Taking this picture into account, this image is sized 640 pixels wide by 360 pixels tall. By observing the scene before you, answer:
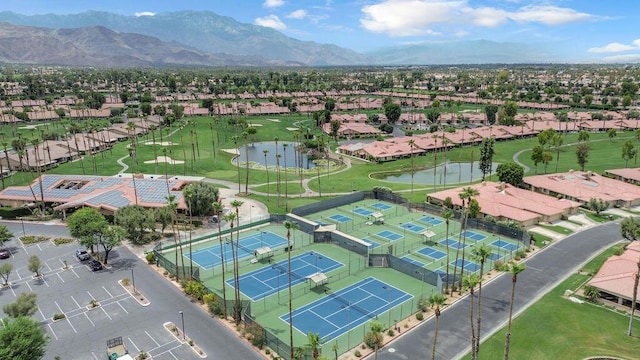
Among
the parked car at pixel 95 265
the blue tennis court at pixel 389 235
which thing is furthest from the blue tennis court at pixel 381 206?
the parked car at pixel 95 265

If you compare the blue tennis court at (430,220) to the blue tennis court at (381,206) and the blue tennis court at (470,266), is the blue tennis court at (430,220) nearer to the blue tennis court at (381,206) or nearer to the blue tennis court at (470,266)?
the blue tennis court at (381,206)

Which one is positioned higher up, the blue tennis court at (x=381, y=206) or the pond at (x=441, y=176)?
the blue tennis court at (x=381, y=206)

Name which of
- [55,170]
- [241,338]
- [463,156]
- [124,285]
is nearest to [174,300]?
Result: [124,285]

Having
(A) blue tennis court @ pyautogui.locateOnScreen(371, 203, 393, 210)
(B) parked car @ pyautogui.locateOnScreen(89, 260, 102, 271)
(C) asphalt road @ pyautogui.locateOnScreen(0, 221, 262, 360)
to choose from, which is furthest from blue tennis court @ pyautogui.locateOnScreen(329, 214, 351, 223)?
(B) parked car @ pyautogui.locateOnScreen(89, 260, 102, 271)

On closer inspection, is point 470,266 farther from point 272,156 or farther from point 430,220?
point 272,156

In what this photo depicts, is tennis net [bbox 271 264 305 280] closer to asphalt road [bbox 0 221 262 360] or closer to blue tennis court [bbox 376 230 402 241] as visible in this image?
asphalt road [bbox 0 221 262 360]

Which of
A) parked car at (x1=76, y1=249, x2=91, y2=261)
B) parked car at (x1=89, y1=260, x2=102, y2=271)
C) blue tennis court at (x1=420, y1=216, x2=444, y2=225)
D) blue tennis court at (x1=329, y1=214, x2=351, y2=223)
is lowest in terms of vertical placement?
blue tennis court at (x1=420, y1=216, x2=444, y2=225)
